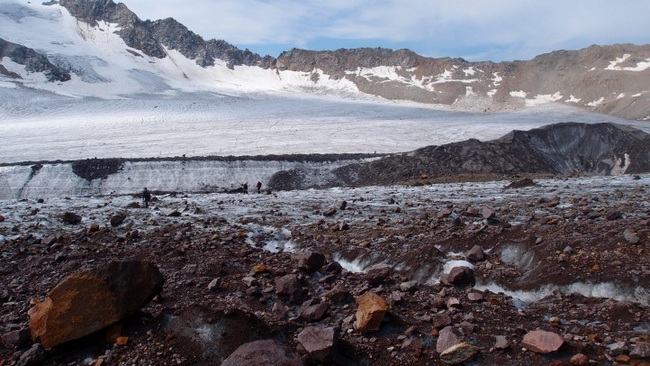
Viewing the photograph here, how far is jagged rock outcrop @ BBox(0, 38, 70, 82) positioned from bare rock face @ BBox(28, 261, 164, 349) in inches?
4657

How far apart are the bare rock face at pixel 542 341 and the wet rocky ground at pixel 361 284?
0.02 metres

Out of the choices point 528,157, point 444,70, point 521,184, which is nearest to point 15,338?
point 521,184

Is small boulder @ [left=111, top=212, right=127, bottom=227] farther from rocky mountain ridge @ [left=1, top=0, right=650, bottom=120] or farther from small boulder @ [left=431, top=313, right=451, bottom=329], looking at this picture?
rocky mountain ridge @ [left=1, top=0, right=650, bottom=120]

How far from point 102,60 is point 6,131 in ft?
255

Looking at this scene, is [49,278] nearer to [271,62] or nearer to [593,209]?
[593,209]

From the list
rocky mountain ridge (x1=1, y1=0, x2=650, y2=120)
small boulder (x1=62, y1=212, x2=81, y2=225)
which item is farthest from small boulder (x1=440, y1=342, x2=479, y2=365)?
rocky mountain ridge (x1=1, y1=0, x2=650, y2=120)

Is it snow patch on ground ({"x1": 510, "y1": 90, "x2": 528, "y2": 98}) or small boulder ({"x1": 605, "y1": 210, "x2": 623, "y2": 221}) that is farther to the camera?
snow patch on ground ({"x1": 510, "y1": 90, "x2": 528, "y2": 98})

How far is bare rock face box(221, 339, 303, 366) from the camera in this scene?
16.9ft

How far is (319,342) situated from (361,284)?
249 centimetres

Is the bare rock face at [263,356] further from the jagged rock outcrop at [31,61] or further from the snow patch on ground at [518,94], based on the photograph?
the snow patch on ground at [518,94]

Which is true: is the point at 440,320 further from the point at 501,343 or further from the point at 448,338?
the point at 501,343

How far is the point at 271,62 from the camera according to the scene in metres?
164

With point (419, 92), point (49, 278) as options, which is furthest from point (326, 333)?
point (419, 92)

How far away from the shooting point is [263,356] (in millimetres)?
5191
